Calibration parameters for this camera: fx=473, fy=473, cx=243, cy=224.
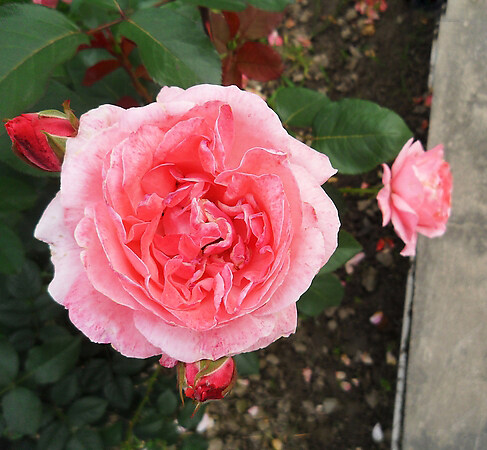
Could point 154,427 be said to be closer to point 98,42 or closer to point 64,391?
point 64,391

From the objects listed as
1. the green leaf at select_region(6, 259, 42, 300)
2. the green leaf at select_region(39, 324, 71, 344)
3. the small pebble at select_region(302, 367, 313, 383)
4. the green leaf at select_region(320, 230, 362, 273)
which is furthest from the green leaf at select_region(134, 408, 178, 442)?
the small pebble at select_region(302, 367, 313, 383)

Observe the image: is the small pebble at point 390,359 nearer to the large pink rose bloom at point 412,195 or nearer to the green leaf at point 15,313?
the large pink rose bloom at point 412,195

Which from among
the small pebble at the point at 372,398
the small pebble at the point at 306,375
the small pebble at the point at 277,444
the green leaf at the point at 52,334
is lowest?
the small pebble at the point at 277,444

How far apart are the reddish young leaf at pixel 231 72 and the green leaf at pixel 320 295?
0.49m

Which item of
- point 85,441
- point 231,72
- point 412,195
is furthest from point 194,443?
point 231,72

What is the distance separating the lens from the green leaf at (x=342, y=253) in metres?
0.84

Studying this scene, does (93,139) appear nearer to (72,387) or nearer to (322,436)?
(72,387)

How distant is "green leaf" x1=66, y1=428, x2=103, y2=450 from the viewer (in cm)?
94

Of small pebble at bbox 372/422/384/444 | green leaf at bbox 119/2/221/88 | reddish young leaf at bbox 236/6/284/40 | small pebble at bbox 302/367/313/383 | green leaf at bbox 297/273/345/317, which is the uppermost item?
green leaf at bbox 119/2/221/88

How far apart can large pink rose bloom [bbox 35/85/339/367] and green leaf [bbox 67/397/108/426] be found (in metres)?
0.56

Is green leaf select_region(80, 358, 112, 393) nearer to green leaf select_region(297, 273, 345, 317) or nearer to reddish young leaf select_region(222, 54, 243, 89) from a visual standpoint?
green leaf select_region(297, 273, 345, 317)

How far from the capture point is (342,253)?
855 mm

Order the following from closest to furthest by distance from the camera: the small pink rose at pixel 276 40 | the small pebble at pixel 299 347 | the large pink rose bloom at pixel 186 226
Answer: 1. the large pink rose bloom at pixel 186 226
2. the small pebble at pixel 299 347
3. the small pink rose at pixel 276 40

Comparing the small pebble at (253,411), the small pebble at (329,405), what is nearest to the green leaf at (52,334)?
the small pebble at (253,411)
